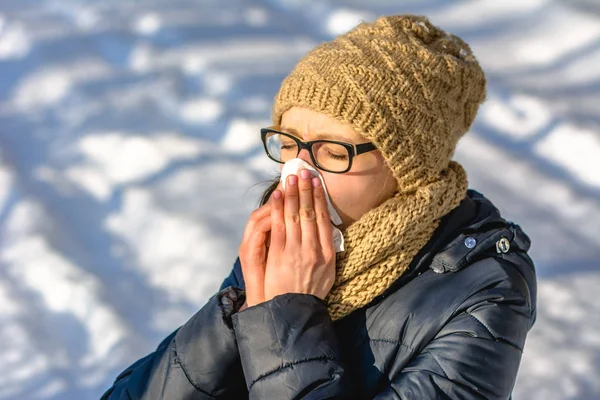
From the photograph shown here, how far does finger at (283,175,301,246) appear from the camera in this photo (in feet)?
4.77

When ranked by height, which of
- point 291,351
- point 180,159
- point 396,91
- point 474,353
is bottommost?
point 474,353

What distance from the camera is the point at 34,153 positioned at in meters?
3.96

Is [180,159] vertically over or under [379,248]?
over

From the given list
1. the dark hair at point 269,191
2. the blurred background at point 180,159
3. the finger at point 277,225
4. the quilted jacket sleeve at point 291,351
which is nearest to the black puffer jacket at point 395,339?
the quilted jacket sleeve at point 291,351

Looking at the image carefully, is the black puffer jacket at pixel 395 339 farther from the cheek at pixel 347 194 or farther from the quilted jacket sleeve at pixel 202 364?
the cheek at pixel 347 194

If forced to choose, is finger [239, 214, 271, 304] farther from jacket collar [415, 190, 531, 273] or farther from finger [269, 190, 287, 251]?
jacket collar [415, 190, 531, 273]

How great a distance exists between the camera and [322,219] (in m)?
1.46

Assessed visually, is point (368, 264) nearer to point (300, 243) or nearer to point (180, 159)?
point (300, 243)

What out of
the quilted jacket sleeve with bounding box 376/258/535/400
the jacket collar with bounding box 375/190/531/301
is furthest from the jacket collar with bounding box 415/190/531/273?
the quilted jacket sleeve with bounding box 376/258/535/400

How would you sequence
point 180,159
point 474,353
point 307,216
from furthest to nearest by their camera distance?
1. point 180,159
2. point 307,216
3. point 474,353

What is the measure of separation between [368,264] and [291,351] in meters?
0.29

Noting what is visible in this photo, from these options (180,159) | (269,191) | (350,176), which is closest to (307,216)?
(350,176)

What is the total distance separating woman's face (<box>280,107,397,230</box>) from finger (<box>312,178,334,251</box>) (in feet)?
0.18

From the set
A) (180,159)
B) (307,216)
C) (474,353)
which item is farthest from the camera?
(180,159)
